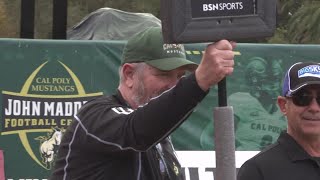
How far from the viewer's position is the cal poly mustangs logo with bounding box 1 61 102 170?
22.9 ft

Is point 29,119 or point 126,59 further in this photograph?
point 29,119

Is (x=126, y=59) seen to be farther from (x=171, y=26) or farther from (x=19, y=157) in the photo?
(x=19, y=157)

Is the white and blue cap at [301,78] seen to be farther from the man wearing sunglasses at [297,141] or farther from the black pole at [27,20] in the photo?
the black pole at [27,20]

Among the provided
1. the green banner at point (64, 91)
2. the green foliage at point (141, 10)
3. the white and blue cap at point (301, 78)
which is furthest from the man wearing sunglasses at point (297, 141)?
the green foliage at point (141, 10)

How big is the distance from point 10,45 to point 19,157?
1000 millimetres

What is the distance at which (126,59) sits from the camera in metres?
2.95

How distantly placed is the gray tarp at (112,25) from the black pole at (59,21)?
1.77 feet

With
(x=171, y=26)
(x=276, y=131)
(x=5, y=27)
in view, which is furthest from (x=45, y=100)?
(x=5, y=27)

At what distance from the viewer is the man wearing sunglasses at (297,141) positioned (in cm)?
355

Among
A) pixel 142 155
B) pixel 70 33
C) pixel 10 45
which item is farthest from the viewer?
pixel 70 33

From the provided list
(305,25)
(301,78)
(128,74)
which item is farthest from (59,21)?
(128,74)


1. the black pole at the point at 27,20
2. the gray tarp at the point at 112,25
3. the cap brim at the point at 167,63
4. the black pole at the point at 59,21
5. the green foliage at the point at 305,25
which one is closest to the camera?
the cap brim at the point at 167,63

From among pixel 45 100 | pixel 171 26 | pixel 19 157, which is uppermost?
pixel 171 26

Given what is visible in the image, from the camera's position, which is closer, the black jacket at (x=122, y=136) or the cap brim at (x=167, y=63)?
the black jacket at (x=122, y=136)
